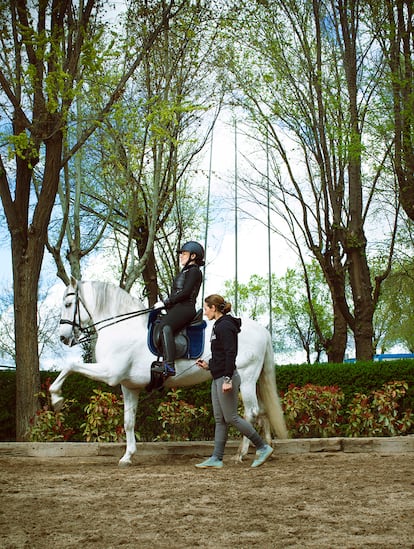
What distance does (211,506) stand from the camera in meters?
6.62

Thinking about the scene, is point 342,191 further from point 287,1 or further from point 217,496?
point 217,496

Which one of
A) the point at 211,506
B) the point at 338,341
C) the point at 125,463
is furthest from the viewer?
the point at 338,341

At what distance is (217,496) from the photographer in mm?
7156

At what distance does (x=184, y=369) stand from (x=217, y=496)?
3175 millimetres

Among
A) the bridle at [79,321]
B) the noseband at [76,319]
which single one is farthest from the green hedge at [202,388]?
the noseband at [76,319]

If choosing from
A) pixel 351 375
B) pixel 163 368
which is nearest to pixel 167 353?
pixel 163 368

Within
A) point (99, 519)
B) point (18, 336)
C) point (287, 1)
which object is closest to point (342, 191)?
point (287, 1)

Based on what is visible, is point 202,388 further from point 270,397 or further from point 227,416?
point 227,416

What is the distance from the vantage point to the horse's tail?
10641 mm

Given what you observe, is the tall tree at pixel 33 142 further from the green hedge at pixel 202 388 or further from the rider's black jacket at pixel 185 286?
the rider's black jacket at pixel 185 286

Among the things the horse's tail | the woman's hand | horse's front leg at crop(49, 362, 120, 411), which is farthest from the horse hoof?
the horse's tail

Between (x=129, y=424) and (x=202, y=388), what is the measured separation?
10.2 ft

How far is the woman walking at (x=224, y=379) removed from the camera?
930 cm

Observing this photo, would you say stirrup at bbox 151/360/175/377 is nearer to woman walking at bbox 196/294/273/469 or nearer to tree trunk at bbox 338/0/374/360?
woman walking at bbox 196/294/273/469
